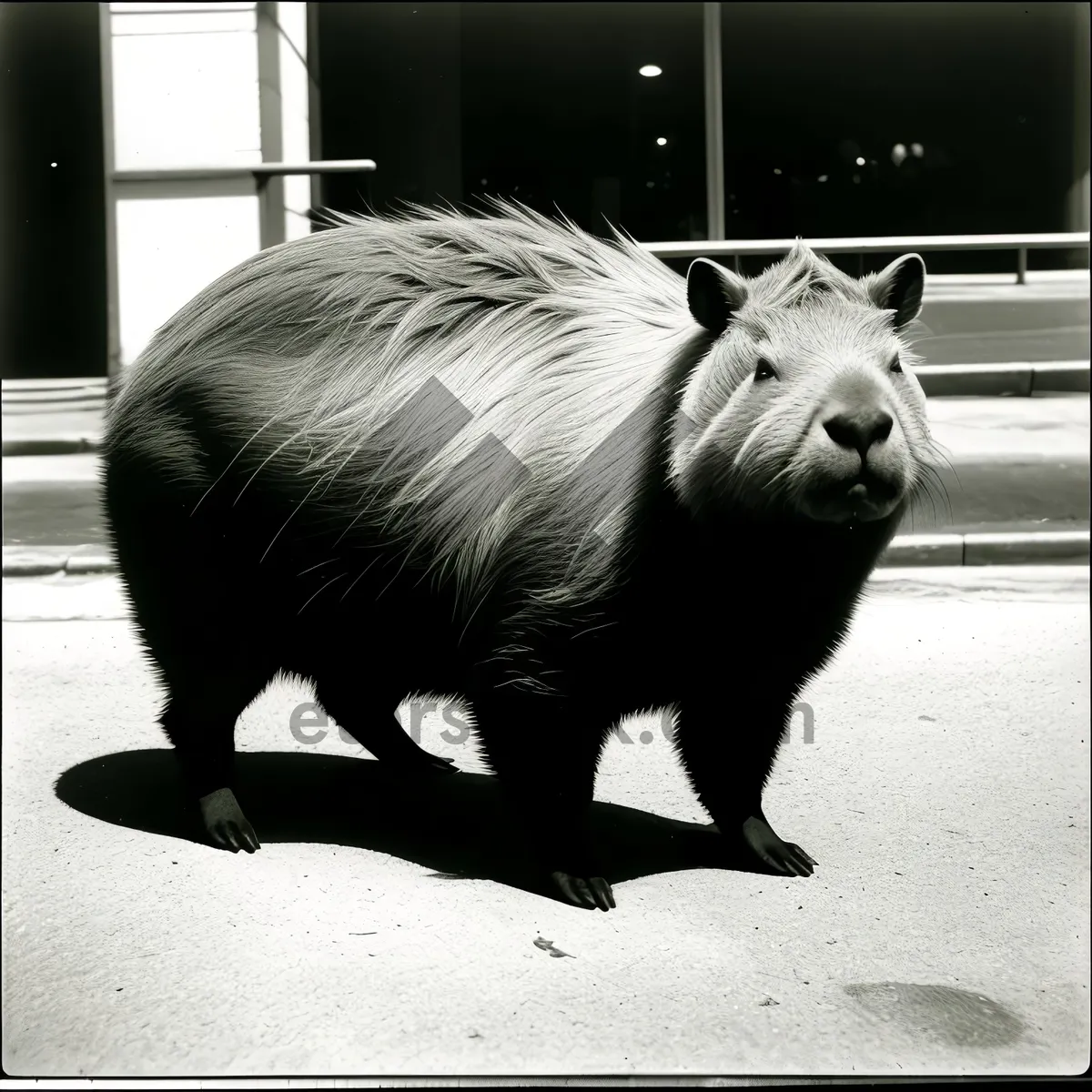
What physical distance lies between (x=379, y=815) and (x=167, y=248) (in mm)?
1994

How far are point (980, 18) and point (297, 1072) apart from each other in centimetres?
366

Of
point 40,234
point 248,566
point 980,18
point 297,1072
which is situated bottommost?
point 297,1072

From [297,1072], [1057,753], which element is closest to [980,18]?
[1057,753]

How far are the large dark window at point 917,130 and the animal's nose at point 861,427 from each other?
55.5 inches

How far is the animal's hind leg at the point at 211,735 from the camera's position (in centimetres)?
280

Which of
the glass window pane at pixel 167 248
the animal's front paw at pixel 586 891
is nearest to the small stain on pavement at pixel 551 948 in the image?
the animal's front paw at pixel 586 891

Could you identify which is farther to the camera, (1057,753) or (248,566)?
(1057,753)

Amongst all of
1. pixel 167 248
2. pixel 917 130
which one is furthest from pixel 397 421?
pixel 917 130

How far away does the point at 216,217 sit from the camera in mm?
3611

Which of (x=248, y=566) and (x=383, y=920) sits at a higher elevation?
(x=248, y=566)

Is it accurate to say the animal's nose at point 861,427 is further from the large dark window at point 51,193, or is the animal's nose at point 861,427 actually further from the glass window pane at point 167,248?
the large dark window at point 51,193

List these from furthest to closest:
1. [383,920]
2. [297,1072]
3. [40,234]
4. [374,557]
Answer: [40,234] < [374,557] < [383,920] < [297,1072]

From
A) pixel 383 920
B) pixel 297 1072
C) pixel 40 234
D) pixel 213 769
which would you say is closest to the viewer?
pixel 297 1072

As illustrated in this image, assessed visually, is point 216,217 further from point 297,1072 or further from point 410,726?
point 297,1072
